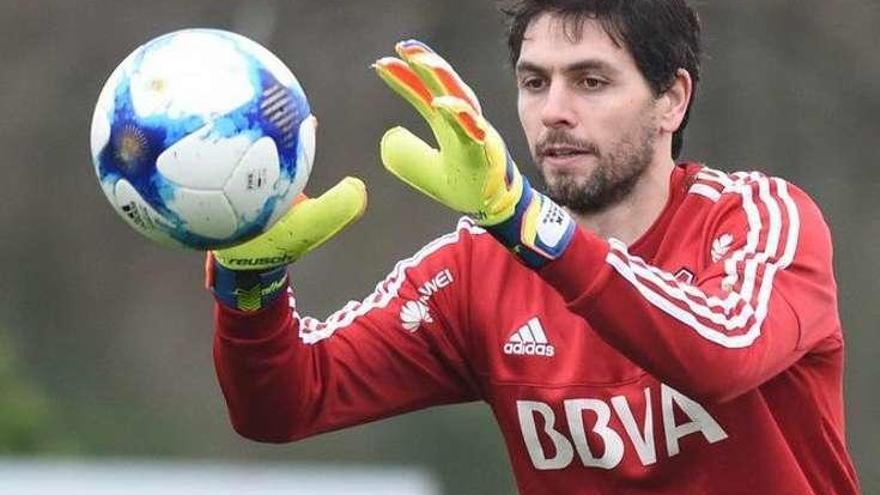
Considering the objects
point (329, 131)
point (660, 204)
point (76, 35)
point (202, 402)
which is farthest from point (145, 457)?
point (660, 204)

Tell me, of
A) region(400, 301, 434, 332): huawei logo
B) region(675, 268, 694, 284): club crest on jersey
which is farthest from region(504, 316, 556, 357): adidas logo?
region(675, 268, 694, 284): club crest on jersey

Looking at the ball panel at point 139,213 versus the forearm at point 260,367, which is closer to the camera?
the ball panel at point 139,213

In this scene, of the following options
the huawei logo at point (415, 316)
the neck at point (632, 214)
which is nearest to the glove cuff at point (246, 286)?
the huawei logo at point (415, 316)

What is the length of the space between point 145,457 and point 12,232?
139 cm

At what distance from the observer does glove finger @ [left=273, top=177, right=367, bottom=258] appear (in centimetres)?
404

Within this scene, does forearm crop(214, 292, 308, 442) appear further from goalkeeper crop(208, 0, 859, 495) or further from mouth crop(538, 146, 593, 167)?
mouth crop(538, 146, 593, 167)

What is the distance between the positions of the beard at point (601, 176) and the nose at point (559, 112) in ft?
0.06

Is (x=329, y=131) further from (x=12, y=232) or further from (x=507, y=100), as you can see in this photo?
(x=12, y=232)

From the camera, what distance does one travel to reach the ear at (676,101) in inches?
175

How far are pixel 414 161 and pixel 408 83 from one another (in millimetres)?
161

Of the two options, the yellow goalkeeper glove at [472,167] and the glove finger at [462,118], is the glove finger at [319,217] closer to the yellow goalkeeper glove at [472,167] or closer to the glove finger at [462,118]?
the yellow goalkeeper glove at [472,167]

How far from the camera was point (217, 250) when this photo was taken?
→ 394 cm

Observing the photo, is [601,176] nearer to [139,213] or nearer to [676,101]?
[676,101]

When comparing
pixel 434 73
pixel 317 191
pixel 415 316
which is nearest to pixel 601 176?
pixel 415 316
